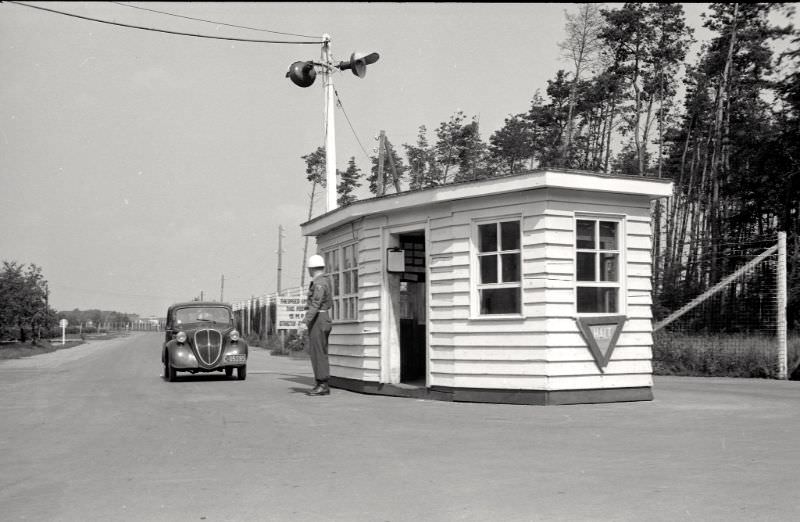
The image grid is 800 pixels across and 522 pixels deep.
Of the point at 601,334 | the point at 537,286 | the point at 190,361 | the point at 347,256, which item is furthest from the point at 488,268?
the point at 190,361

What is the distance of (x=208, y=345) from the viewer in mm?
17797

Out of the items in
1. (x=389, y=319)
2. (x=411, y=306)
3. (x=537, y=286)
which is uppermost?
(x=537, y=286)

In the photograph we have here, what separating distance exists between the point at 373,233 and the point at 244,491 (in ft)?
27.6

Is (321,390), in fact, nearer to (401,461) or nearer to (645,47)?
(401,461)

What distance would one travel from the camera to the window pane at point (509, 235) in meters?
12.0

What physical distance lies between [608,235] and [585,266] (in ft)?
2.06

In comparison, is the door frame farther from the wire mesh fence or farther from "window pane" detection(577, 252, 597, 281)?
the wire mesh fence

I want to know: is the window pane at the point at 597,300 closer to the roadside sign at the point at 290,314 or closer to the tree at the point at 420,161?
the roadside sign at the point at 290,314

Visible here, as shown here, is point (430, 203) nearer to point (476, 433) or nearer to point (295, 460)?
point (476, 433)

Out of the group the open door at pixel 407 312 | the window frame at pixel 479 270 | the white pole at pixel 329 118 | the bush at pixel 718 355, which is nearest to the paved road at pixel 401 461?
the window frame at pixel 479 270

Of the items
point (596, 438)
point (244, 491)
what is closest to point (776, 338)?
point (596, 438)

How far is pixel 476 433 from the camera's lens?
8844mm

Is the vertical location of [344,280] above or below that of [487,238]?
below

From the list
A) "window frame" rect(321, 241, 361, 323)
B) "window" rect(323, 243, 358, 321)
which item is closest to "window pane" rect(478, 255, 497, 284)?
"window frame" rect(321, 241, 361, 323)
